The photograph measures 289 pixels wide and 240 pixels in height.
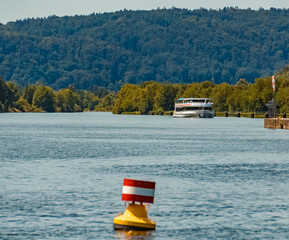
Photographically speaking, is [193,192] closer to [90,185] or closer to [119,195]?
[119,195]

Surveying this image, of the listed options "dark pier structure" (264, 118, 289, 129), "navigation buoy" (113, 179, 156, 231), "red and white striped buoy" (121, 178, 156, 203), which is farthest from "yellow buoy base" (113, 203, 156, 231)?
"dark pier structure" (264, 118, 289, 129)

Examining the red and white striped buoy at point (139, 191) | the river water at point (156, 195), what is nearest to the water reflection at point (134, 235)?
the river water at point (156, 195)

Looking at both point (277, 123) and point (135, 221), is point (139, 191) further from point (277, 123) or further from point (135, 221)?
point (277, 123)

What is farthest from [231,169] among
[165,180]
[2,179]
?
[2,179]

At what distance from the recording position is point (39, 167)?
58406 mm

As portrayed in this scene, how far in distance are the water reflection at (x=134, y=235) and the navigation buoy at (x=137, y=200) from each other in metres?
0.29

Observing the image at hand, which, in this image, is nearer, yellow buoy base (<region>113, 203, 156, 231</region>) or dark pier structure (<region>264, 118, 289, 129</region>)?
yellow buoy base (<region>113, 203, 156, 231</region>)

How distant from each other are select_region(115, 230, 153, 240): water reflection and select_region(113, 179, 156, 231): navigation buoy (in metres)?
0.29

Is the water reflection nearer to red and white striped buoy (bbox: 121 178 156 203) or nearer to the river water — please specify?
the river water

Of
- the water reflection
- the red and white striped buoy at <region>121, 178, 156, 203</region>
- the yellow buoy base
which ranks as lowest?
the water reflection

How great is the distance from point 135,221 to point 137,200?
0.95m

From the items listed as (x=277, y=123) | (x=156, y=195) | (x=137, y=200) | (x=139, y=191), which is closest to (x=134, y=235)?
(x=137, y=200)

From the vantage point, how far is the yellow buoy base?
2889 cm

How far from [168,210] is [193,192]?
24.2ft
